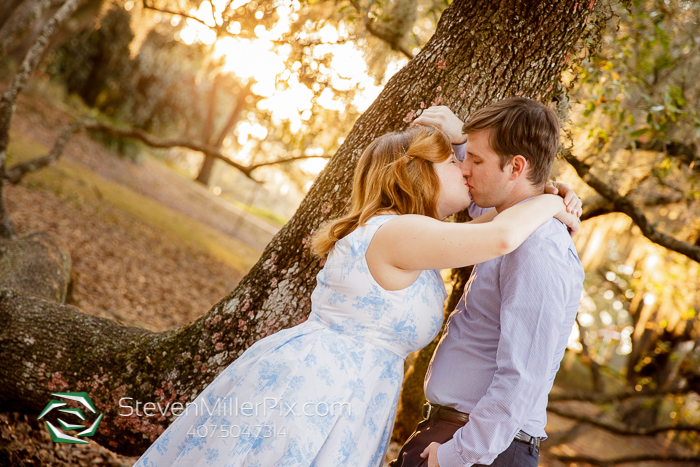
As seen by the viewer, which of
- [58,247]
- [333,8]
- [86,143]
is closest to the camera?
[58,247]

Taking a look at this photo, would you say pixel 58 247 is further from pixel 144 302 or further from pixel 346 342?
pixel 346 342

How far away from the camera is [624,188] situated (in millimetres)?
5527

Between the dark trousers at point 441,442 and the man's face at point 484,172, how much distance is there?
0.94 meters

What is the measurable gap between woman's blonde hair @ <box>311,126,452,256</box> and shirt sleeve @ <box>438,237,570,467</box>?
0.53 m

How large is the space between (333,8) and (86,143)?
38.8ft

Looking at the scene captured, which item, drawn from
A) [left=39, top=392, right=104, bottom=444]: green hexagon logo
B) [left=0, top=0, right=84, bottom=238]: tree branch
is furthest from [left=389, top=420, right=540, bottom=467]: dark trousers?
[left=0, top=0, right=84, bottom=238]: tree branch

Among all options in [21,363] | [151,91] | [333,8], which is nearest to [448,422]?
[21,363]

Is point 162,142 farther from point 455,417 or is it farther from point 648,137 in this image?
point 455,417

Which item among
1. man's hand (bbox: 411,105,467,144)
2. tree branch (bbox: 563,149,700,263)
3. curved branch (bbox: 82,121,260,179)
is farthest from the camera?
curved branch (bbox: 82,121,260,179)

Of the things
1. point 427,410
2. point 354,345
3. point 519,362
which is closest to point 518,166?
point 519,362

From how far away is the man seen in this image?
6.00 ft

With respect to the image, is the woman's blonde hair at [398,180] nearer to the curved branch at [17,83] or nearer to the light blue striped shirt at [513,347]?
the light blue striped shirt at [513,347]

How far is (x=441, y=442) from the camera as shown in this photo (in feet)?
6.63

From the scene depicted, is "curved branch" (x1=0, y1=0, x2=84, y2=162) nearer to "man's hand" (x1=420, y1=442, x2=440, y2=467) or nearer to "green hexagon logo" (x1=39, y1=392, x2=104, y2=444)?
"green hexagon logo" (x1=39, y1=392, x2=104, y2=444)
